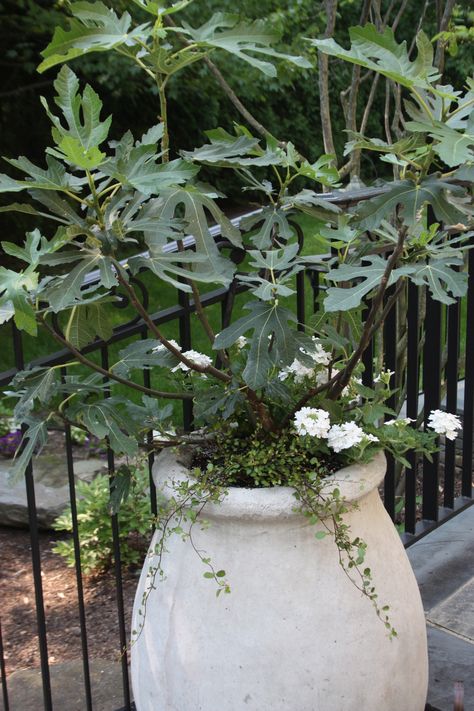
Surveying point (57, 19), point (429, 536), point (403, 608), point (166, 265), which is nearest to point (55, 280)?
point (166, 265)

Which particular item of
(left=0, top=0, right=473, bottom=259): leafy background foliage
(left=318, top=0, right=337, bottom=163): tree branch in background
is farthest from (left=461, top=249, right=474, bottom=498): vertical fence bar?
(left=0, top=0, right=473, bottom=259): leafy background foliage

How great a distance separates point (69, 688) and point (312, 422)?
166cm

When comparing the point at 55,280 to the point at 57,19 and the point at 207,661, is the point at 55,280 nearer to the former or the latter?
the point at 207,661

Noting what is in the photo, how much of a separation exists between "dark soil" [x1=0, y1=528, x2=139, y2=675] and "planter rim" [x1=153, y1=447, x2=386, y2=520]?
1.55 metres

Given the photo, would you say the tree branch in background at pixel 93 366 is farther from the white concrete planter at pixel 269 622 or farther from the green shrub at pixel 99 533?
the green shrub at pixel 99 533

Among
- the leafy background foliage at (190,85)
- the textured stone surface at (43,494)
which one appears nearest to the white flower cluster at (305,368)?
the textured stone surface at (43,494)

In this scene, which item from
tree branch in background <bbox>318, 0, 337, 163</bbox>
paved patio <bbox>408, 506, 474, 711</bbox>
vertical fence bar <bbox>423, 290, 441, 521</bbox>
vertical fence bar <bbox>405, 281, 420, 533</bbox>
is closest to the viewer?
paved patio <bbox>408, 506, 474, 711</bbox>

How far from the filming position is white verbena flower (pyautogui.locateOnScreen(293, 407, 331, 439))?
178cm

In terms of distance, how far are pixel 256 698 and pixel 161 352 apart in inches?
30.2

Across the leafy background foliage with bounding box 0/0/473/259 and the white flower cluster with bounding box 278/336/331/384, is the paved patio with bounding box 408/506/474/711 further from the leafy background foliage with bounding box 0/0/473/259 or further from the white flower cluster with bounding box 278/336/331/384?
the leafy background foliage with bounding box 0/0/473/259

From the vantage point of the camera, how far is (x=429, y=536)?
3223 mm

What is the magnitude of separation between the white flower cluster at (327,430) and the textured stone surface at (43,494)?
8.57 ft

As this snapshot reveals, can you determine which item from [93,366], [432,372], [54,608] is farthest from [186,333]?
[54,608]

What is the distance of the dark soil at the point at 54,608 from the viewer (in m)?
3.38
